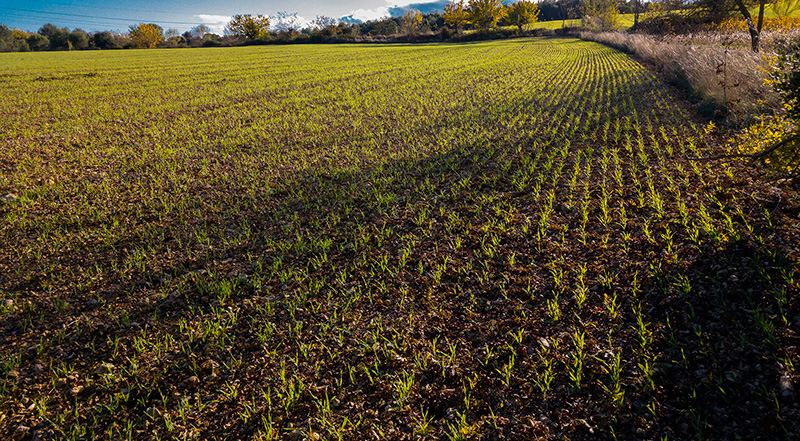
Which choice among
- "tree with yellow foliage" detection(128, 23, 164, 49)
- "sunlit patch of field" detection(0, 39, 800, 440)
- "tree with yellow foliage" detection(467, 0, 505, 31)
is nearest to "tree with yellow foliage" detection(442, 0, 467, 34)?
"tree with yellow foliage" detection(467, 0, 505, 31)

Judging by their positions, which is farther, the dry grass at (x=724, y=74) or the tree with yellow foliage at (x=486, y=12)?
the tree with yellow foliage at (x=486, y=12)

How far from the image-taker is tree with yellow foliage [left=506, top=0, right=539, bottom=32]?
8650cm

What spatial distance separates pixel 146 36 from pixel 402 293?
108985mm

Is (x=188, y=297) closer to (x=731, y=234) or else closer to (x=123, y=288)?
(x=123, y=288)

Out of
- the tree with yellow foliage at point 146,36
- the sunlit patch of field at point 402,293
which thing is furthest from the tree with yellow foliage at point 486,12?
the sunlit patch of field at point 402,293

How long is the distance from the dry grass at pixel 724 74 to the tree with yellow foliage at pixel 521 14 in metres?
71.8

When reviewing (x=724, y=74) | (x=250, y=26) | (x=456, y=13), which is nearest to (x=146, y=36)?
(x=250, y=26)

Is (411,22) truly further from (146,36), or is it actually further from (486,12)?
(146,36)

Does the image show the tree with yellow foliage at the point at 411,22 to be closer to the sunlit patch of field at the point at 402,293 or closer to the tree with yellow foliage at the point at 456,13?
the tree with yellow foliage at the point at 456,13

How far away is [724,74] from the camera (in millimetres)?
12891

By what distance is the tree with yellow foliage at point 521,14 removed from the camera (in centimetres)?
8650

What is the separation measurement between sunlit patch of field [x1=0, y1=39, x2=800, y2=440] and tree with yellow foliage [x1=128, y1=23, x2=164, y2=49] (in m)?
89.2

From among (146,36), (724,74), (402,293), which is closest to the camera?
(402,293)

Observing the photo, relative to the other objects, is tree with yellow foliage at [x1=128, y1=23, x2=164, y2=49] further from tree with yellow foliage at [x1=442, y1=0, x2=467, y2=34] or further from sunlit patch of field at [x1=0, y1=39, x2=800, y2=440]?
sunlit patch of field at [x1=0, y1=39, x2=800, y2=440]
